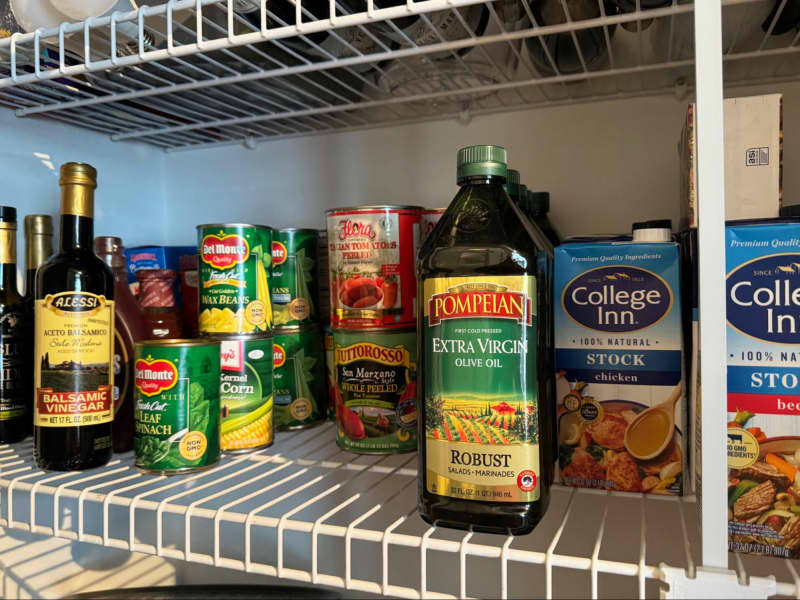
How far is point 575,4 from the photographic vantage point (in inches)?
34.4

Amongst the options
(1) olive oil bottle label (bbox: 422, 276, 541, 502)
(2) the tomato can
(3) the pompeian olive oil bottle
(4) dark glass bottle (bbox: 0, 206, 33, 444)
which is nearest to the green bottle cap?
(3) the pompeian olive oil bottle

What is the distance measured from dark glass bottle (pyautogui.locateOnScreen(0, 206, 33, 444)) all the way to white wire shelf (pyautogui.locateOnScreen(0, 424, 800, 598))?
48 mm

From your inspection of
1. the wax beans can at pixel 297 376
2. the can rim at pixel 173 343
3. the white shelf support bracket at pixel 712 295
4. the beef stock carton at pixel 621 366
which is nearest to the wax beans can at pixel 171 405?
the can rim at pixel 173 343

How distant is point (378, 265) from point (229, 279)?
228mm

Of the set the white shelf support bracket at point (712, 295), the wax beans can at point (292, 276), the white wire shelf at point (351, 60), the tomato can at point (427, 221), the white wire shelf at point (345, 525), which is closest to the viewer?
the white shelf support bracket at point (712, 295)

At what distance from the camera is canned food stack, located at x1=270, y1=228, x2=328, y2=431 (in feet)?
3.50

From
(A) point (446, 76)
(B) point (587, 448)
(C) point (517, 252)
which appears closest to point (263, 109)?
(A) point (446, 76)

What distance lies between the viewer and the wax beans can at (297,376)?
1.07 meters

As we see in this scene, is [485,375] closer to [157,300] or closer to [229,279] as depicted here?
[229,279]

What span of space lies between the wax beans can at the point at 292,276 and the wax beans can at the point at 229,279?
8 centimetres

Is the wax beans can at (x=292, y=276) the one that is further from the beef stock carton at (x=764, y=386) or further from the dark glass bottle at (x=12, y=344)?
the beef stock carton at (x=764, y=386)

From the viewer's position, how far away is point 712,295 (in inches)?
21.7

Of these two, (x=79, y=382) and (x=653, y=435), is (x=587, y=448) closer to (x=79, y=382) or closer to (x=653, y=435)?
(x=653, y=435)

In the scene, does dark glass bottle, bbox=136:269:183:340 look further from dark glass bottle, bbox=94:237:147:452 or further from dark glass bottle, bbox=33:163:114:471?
dark glass bottle, bbox=33:163:114:471
